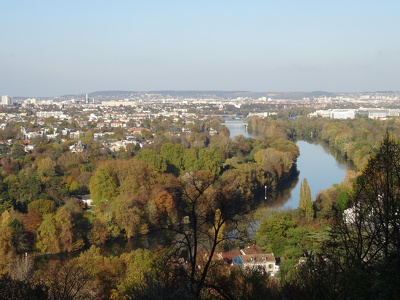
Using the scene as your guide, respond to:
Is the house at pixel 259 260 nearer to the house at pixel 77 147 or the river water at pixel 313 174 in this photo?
the river water at pixel 313 174

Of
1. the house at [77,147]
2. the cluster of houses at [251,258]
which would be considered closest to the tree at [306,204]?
the cluster of houses at [251,258]

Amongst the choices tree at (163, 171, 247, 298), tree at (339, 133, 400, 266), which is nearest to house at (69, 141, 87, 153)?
tree at (163, 171, 247, 298)

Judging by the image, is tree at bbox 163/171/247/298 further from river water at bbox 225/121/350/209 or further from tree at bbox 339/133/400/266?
river water at bbox 225/121/350/209

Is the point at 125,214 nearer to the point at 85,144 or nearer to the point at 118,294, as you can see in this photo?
the point at 118,294

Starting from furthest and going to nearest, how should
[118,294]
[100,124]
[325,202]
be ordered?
[100,124] → [325,202] → [118,294]

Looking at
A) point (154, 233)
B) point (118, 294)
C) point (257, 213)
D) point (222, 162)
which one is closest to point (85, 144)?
point (222, 162)

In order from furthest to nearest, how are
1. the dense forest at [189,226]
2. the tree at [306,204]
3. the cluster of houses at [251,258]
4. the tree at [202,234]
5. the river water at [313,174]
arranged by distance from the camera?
the river water at [313,174] → the tree at [306,204] → the cluster of houses at [251,258] → the dense forest at [189,226] → the tree at [202,234]
